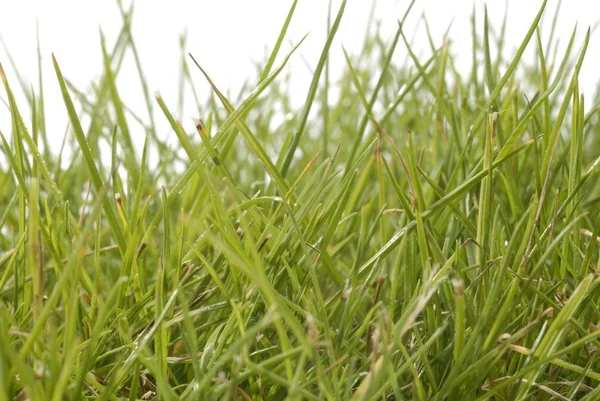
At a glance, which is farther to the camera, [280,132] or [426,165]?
[280,132]

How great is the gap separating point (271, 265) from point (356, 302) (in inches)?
2.6

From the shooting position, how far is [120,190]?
1.88ft

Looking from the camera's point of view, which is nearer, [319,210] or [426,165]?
[319,210]

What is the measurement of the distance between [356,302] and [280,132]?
25.6 inches

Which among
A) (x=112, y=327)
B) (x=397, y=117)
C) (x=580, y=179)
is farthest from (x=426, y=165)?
(x=112, y=327)

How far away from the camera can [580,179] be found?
0.48 metres

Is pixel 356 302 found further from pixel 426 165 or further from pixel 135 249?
pixel 426 165

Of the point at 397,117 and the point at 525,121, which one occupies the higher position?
the point at 525,121

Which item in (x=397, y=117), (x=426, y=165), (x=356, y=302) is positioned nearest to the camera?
(x=356, y=302)

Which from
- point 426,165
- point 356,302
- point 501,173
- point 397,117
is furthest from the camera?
point 397,117

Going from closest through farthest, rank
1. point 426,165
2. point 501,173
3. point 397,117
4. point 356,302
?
point 356,302
point 501,173
point 426,165
point 397,117

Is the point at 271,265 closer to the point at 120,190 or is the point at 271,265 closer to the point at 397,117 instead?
the point at 120,190

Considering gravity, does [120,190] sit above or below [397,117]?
above

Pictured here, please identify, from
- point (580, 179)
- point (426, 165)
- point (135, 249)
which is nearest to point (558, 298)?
point (580, 179)
